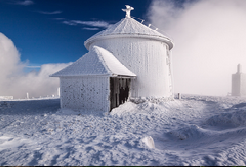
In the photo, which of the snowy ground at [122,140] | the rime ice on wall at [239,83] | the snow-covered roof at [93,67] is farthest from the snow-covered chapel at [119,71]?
the rime ice on wall at [239,83]

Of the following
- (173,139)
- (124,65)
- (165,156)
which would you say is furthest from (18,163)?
(124,65)

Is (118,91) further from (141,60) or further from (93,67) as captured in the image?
(141,60)

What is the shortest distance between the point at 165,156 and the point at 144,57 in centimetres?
952

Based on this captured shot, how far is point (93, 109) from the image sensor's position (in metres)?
9.83

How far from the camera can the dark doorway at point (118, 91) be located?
9.71m

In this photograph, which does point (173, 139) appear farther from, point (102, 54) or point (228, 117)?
point (102, 54)

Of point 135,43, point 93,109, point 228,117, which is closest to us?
point 228,117

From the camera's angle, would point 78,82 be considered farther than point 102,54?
No

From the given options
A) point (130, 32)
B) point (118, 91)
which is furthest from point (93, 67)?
point (130, 32)

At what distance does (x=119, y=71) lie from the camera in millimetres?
10086

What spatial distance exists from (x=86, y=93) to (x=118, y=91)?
216 centimetres

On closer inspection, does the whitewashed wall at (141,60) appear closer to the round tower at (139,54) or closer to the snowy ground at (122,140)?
the round tower at (139,54)

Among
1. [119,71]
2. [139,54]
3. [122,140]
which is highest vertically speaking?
[139,54]

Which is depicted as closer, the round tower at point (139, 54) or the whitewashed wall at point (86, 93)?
the whitewashed wall at point (86, 93)
